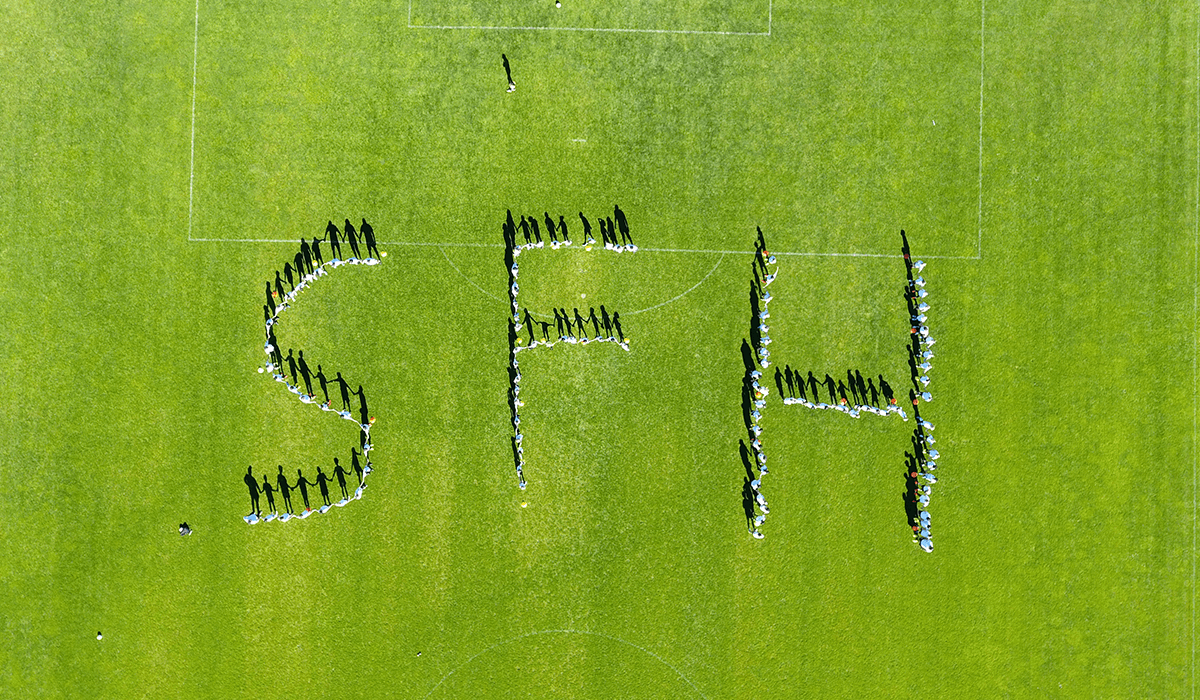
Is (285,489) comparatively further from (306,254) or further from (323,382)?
(306,254)

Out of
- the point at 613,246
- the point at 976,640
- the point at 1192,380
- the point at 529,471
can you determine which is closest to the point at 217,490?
the point at 529,471

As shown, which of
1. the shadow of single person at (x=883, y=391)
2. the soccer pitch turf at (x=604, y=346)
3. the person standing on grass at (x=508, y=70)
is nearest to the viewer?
the soccer pitch turf at (x=604, y=346)

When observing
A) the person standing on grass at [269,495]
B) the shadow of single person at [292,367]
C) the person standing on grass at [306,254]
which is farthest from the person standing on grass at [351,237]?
the person standing on grass at [269,495]

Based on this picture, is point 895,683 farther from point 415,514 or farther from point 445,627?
point 415,514

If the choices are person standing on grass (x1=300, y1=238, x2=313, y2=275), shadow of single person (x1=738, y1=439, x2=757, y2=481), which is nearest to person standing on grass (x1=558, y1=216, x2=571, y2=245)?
person standing on grass (x1=300, y1=238, x2=313, y2=275)

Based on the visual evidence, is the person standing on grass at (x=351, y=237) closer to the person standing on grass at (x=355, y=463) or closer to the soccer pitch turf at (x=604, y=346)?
the soccer pitch turf at (x=604, y=346)
